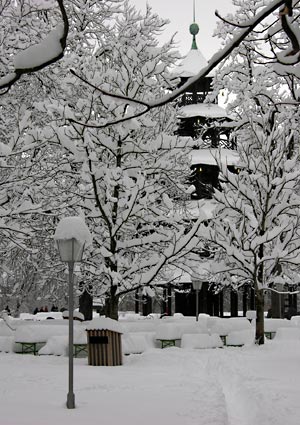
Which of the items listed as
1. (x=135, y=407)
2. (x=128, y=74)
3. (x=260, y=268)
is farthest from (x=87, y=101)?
(x=135, y=407)

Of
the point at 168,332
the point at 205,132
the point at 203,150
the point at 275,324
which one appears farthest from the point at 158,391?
the point at 203,150

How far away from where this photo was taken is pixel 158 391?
889 cm

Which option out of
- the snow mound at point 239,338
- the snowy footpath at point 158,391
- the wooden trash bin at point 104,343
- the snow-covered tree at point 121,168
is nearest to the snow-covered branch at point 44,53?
the snowy footpath at point 158,391

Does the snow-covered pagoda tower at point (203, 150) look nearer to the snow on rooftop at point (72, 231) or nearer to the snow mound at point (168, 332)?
the snow mound at point (168, 332)

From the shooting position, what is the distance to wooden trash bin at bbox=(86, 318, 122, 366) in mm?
13086

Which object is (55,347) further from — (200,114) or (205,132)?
(200,114)

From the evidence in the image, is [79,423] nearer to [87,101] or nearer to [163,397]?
[163,397]

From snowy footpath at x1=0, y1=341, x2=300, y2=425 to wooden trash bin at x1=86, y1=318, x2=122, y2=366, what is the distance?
12.5 inches

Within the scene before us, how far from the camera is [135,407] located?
754cm

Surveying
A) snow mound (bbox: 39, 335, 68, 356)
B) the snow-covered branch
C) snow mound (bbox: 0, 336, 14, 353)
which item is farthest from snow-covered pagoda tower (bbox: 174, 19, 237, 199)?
Answer: the snow-covered branch

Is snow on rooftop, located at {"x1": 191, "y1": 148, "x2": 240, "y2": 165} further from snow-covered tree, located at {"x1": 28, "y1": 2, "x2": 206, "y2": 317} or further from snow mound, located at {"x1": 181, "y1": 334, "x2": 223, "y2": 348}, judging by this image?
snow mound, located at {"x1": 181, "y1": 334, "x2": 223, "y2": 348}

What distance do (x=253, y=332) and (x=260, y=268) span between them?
1998 mm

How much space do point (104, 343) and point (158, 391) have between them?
4.40 m

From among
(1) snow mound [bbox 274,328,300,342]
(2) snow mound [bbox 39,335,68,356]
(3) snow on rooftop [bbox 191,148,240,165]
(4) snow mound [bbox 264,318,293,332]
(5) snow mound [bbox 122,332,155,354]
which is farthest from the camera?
(3) snow on rooftop [bbox 191,148,240,165]
